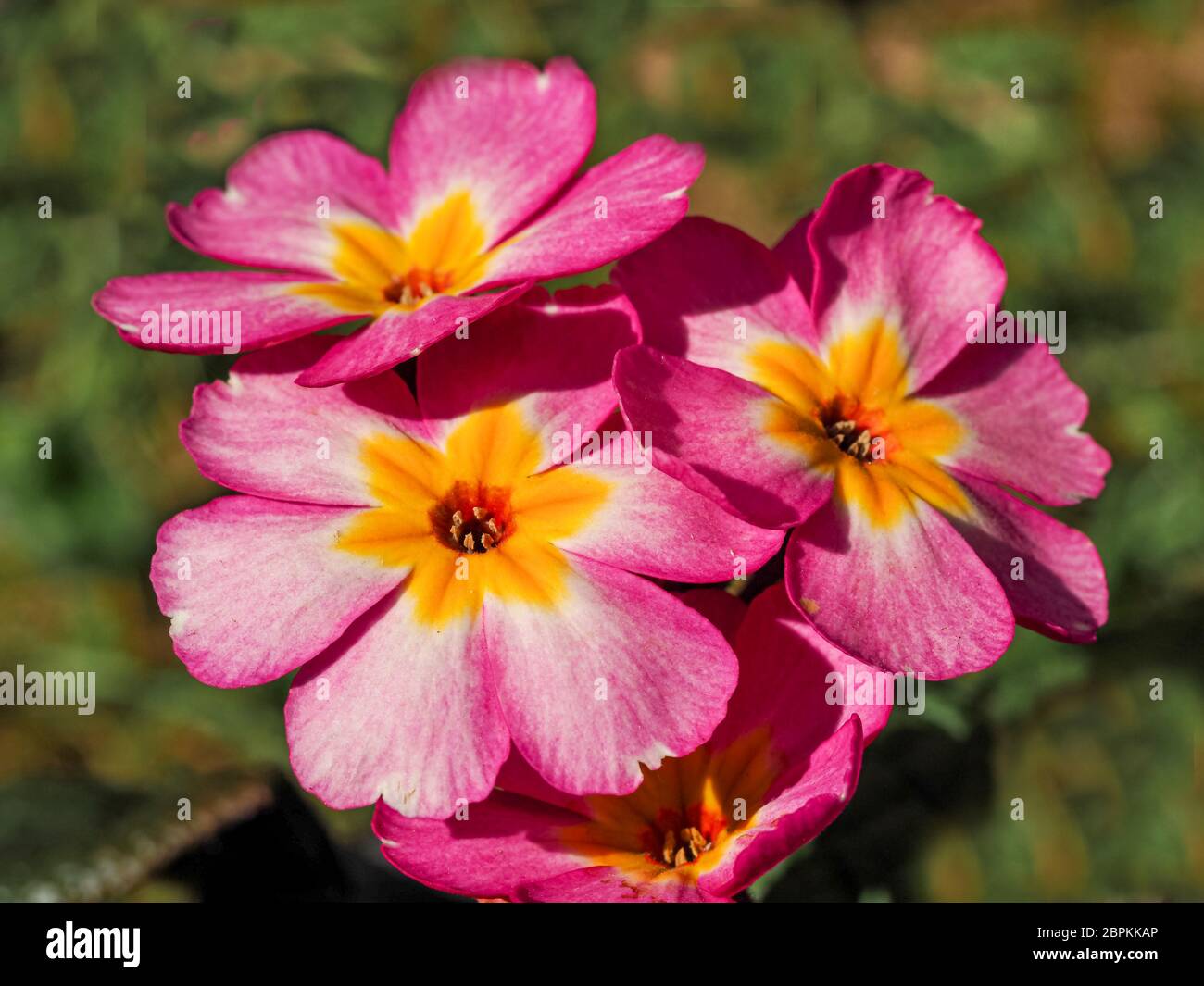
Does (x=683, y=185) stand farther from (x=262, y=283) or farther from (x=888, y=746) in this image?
(x=888, y=746)

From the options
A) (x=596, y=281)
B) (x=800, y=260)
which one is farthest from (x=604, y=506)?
→ (x=596, y=281)

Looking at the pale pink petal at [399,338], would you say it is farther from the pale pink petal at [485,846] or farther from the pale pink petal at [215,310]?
the pale pink petal at [485,846]

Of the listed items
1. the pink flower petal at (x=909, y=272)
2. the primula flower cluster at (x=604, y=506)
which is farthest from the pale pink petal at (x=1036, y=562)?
the pink flower petal at (x=909, y=272)

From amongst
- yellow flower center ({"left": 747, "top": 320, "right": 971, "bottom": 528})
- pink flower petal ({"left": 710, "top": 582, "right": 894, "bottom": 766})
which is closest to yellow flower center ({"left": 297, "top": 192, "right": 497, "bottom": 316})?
yellow flower center ({"left": 747, "top": 320, "right": 971, "bottom": 528})

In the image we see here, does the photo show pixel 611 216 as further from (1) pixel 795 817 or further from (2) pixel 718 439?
(1) pixel 795 817

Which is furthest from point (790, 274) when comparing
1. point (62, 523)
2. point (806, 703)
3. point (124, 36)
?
point (62, 523)
